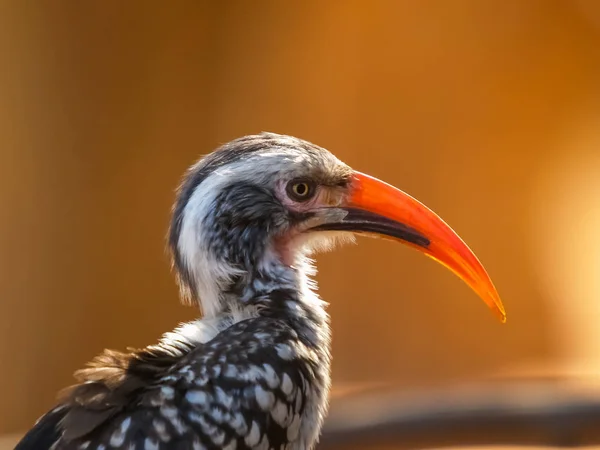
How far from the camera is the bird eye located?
1.15m

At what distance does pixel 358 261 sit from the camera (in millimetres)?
2543

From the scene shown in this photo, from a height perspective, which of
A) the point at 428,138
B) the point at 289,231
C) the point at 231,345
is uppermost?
the point at 428,138

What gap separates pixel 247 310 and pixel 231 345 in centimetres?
14

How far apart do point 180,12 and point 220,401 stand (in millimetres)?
1930

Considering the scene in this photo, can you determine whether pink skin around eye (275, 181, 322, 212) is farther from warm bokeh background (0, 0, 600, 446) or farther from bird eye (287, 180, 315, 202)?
warm bokeh background (0, 0, 600, 446)

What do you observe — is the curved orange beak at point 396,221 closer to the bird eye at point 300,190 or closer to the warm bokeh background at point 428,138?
the bird eye at point 300,190

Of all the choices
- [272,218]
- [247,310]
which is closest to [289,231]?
[272,218]

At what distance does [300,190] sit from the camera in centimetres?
116

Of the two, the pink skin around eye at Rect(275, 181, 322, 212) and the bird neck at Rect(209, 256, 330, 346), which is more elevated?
the pink skin around eye at Rect(275, 181, 322, 212)

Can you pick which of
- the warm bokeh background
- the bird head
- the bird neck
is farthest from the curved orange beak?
the warm bokeh background

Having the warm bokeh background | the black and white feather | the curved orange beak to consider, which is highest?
the warm bokeh background

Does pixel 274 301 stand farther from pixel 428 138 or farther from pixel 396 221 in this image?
pixel 428 138

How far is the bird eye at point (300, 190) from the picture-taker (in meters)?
1.15

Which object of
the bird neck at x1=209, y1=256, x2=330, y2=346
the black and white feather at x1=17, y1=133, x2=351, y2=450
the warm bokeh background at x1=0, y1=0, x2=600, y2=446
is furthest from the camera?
the warm bokeh background at x1=0, y1=0, x2=600, y2=446
